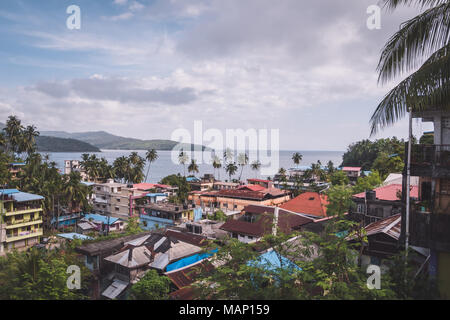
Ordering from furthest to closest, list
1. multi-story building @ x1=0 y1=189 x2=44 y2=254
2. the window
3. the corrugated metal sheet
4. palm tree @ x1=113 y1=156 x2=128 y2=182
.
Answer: palm tree @ x1=113 y1=156 x2=128 y2=182
multi-story building @ x1=0 y1=189 x2=44 y2=254
the corrugated metal sheet
the window

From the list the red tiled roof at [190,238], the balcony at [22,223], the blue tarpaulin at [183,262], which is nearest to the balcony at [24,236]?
the balcony at [22,223]

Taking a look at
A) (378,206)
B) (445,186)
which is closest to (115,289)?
(445,186)

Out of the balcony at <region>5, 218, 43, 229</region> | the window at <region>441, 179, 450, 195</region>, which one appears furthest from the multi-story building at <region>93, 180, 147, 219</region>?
the window at <region>441, 179, 450, 195</region>

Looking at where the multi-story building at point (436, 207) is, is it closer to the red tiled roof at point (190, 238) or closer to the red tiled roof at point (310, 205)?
the red tiled roof at point (190, 238)

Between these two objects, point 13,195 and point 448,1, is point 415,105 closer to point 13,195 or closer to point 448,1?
point 448,1

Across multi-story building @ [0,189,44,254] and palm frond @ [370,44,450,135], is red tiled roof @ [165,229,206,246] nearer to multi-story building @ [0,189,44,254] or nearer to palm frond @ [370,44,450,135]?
palm frond @ [370,44,450,135]

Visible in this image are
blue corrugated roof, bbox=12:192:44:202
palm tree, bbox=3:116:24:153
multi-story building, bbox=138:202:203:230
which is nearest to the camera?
blue corrugated roof, bbox=12:192:44:202

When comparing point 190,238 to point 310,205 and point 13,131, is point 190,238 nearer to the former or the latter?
point 310,205
